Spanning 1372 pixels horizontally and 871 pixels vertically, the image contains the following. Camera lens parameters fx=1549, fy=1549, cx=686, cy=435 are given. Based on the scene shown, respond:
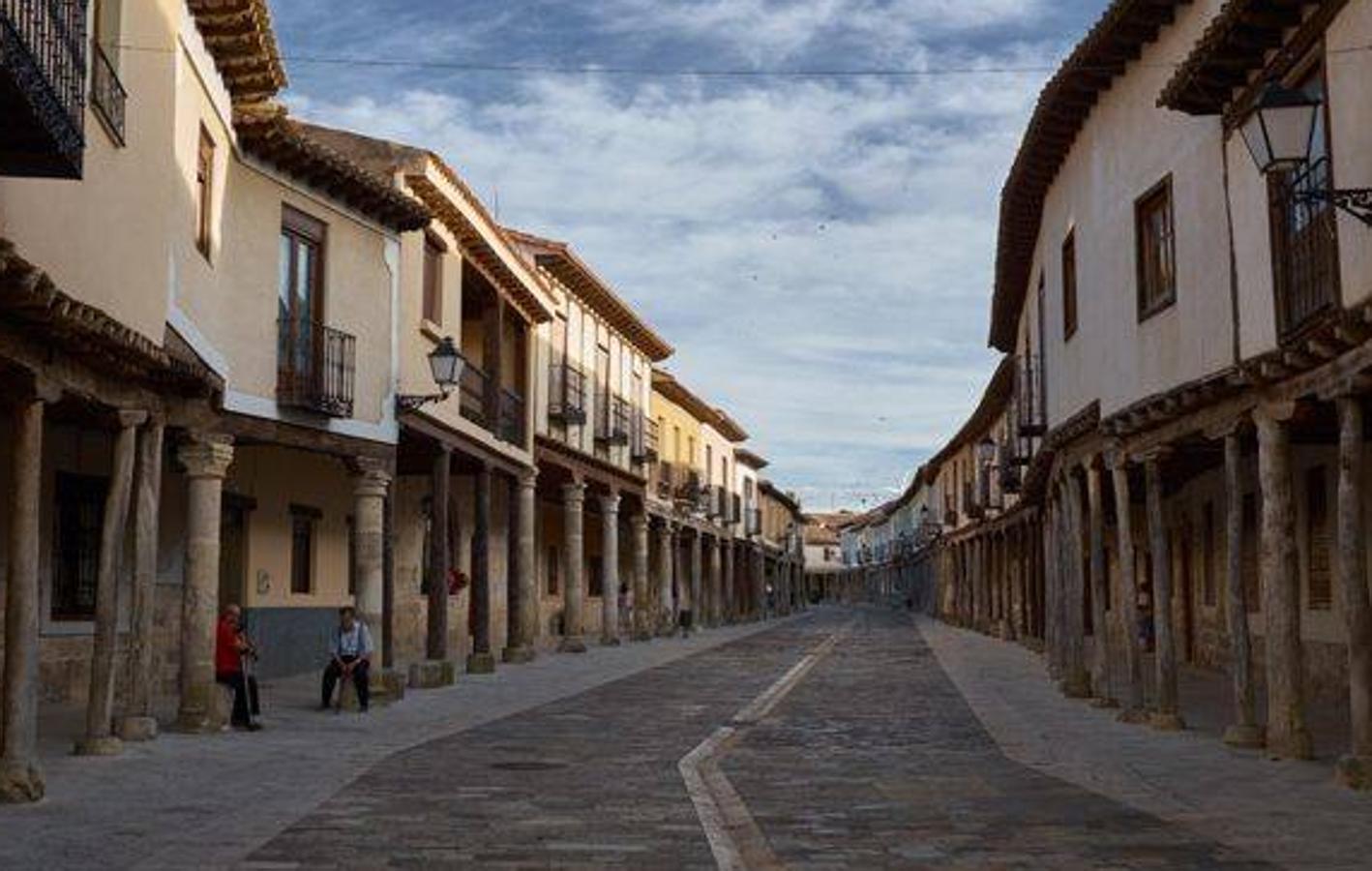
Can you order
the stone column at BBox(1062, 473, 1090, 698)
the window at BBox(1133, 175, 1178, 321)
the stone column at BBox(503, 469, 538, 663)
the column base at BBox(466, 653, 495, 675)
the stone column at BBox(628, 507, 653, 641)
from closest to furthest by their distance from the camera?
the window at BBox(1133, 175, 1178, 321) → the stone column at BBox(1062, 473, 1090, 698) → the column base at BBox(466, 653, 495, 675) → the stone column at BBox(503, 469, 538, 663) → the stone column at BBox(628, 507, 653, 641)

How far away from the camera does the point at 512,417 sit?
83.6 ft

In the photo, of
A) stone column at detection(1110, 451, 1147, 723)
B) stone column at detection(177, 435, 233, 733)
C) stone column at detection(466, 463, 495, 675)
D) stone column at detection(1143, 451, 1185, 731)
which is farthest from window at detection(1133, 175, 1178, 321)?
stone column at detection(466, 463, 495, 675)

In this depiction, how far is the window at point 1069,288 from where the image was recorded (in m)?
18.8

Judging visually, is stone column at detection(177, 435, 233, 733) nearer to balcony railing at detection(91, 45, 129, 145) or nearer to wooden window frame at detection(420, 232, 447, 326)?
balcony railing at detection(91, 45, 129, 145)

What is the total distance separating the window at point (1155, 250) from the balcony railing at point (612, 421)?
61.5ft

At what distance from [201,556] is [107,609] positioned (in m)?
2.52

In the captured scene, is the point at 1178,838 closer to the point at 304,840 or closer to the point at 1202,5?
the point at 304,840

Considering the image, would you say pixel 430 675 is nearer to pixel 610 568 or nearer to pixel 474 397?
pixel 474 397

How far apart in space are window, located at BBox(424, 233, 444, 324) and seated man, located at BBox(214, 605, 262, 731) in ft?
22.5

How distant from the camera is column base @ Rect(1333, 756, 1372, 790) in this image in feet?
32.6

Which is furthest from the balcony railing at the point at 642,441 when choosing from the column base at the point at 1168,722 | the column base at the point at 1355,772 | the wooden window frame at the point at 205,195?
the column base at the point at 1355,772

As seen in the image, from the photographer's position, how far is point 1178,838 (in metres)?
8.30

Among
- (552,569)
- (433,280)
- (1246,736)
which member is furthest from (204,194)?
(552,569)

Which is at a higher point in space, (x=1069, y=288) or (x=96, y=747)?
(x=1069, y=288)
